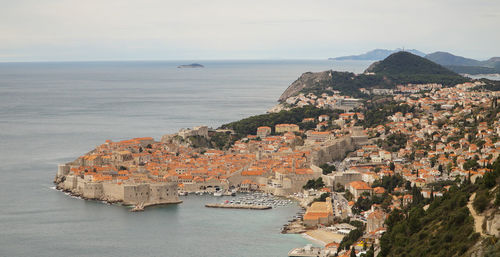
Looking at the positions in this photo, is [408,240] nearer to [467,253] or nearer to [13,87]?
[467,253]

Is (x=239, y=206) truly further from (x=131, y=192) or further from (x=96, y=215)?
(x=96, y=215)

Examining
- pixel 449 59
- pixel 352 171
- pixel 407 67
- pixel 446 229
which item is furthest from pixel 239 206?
pixel 449 59

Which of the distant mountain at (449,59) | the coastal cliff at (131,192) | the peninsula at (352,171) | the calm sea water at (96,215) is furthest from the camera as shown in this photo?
the distant mountain at (449,59)

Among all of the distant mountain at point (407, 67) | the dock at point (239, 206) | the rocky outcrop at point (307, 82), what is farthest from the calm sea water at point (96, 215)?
the distant mountain at point (407, 67)

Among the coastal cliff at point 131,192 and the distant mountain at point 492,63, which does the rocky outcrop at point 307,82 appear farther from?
the distant mountain at point 492,63

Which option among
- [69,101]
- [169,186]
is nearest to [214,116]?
[69,101]
